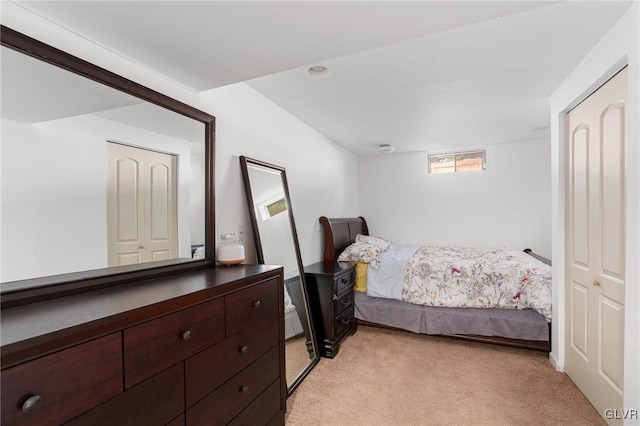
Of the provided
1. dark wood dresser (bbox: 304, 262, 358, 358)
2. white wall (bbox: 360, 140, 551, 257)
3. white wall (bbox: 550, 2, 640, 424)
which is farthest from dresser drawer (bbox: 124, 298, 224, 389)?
white wall (bbox: 360, 140, 551, 257)

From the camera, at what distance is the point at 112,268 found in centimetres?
142

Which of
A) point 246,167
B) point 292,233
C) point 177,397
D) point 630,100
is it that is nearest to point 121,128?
point 246,167

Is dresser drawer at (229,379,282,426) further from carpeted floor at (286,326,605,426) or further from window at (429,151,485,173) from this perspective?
window at (429,151,485,173)

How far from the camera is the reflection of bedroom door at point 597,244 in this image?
1760 millimetres

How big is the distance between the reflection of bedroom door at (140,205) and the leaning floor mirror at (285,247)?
719mm

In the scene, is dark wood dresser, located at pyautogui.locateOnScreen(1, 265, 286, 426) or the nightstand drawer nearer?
dark wood dresser, located at pyautogui.locateOnScreen(1, 265, 286, 426)

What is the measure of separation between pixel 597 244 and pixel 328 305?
2.04 meters

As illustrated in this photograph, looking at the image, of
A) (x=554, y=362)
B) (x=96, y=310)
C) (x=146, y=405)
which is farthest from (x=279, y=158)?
(x=554, y=362)

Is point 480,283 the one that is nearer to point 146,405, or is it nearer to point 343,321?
point 343,321

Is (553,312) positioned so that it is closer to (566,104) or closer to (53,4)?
(566,104)

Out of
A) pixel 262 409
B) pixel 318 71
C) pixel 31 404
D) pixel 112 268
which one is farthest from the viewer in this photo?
pixel 318 71

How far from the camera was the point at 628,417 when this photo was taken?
157 cm

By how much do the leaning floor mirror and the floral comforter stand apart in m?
1.18

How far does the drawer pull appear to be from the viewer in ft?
2.52
